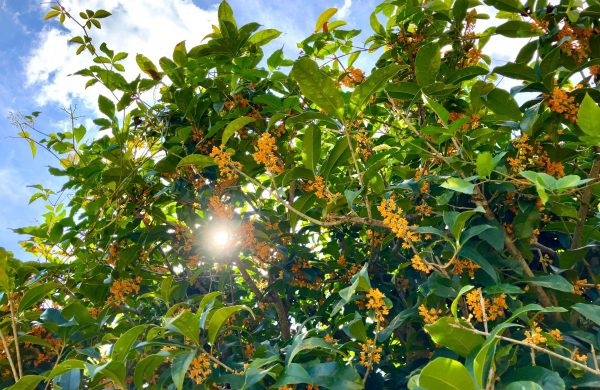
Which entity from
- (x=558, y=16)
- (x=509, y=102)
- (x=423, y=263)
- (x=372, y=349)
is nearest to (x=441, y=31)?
(x=558, y=16)

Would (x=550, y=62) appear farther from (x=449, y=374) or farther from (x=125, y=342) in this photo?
(x=125, y=342)

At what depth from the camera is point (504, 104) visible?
1583 mm

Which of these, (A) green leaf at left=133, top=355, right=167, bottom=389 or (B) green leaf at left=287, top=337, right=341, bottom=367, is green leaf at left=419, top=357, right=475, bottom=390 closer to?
(B) green leaf at left=287, top=337, right=341, bottom=367

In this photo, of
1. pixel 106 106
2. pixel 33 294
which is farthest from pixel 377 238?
pixel 106 106

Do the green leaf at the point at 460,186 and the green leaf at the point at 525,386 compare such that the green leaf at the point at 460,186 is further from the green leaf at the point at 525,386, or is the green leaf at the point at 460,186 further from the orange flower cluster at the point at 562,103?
the orange flower cluster at the point at 562,103

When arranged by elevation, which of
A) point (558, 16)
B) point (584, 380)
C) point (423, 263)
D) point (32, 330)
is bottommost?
point (584, 380)

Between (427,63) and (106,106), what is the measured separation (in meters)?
1.69

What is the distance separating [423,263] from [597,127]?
1.92 feet

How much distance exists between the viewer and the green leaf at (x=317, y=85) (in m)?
1.17

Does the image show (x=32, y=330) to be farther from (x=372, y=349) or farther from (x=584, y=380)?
(x=584, y=380)

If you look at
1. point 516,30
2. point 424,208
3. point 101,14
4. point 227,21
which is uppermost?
point 101,14

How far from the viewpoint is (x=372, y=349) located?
1.29 m

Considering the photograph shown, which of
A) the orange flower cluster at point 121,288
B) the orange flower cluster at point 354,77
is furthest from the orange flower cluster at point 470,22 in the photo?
the orange flower cluster at point 121,288

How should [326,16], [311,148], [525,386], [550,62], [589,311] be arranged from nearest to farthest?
[525,386], [589,311], [311,148], [550,62], [326,16]
